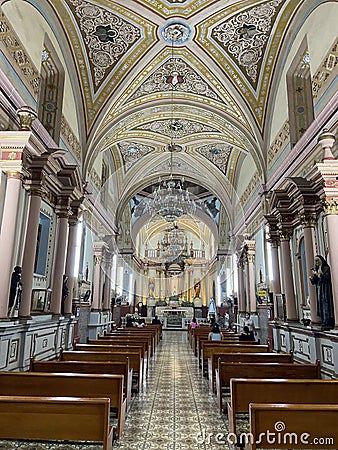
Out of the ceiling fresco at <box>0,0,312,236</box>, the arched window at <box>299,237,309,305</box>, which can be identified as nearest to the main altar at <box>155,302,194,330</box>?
the ceiling fresco at <box>0,0,312,236</box>

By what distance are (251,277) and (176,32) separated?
8363 mm

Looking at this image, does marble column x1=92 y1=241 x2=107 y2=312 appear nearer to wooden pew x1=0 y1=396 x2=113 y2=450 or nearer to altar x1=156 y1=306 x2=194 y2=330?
wooden pew x1=0 y1=396 x2=113 y2=450

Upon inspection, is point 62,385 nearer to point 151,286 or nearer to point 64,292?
point 64,292

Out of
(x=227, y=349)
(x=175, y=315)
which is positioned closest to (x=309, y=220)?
(x=227, y=349)

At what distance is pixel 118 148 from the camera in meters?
15.3

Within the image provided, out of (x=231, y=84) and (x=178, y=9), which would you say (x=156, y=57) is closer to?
(x=178, y=9)

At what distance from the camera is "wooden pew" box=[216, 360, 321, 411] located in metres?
4.15

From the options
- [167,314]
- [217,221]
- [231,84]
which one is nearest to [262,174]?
[231,84]

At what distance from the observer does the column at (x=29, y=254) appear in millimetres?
6431

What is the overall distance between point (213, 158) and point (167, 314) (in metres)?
13.0

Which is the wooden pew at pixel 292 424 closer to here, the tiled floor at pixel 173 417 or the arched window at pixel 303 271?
the tiled floor at pixel 173 417

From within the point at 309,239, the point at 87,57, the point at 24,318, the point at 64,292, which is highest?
the point at 87,57

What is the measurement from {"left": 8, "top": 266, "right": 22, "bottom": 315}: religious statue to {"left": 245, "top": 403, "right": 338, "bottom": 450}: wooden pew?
4.79m

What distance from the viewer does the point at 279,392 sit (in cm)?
326
